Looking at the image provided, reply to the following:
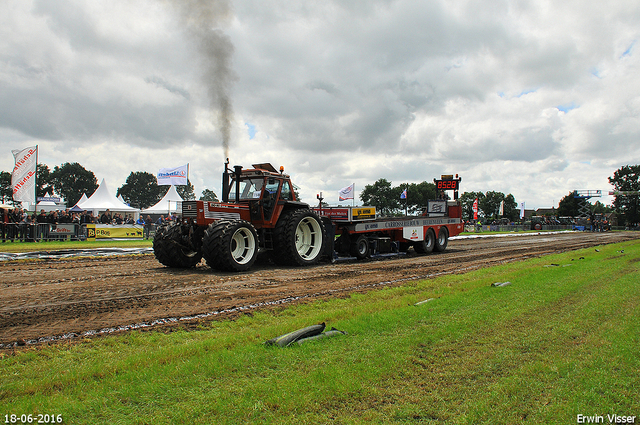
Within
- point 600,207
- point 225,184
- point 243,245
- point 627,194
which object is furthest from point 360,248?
point 600,207

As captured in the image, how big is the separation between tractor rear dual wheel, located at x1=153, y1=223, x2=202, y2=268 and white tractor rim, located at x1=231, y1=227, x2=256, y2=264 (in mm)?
1255

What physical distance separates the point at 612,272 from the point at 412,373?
8.50 meters

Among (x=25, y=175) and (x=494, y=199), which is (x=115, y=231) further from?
(x=494, y=199)

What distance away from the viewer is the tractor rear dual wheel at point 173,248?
1047 cm

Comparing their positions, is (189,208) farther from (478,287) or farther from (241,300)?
(478,287)

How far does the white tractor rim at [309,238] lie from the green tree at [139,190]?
424 feet

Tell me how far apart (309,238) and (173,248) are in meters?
4.20

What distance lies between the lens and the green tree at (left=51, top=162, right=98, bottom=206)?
4643 inches

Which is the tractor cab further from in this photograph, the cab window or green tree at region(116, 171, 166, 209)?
green tree at region(116, 171, 166, 209)

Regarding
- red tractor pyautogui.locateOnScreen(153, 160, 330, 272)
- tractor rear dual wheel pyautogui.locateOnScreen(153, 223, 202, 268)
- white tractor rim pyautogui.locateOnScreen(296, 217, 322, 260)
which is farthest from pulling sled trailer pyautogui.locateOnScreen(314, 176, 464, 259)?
tractor rear dual wheel pyautogui.locateOnScreen(153, 223, 202, 268)

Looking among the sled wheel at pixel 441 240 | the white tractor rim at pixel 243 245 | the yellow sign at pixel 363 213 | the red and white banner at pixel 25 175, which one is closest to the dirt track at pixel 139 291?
the white tractor rim at pixel 243 245

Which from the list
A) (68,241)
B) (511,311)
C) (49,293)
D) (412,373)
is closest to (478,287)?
(511,311)

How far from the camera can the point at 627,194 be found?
96.6 m

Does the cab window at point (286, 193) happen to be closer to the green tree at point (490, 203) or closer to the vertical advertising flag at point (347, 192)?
the vertical advertising flag at point (347, 192)
